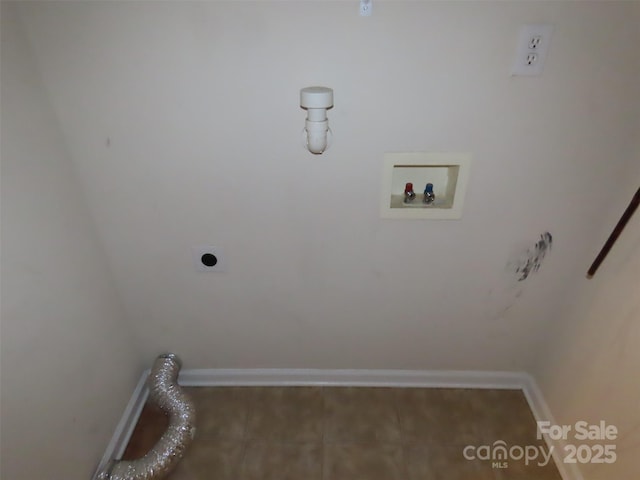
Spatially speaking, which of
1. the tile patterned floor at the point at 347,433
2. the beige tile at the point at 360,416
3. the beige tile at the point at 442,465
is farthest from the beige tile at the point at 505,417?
the beige tile at the point at 360,416

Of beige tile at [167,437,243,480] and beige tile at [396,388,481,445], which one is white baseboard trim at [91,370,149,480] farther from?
beige tile at [396,388,481,445]

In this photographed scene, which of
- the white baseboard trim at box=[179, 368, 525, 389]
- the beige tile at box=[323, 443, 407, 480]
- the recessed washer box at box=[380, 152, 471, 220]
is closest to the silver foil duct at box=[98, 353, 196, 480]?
the white baseboard trim at box=[179, 368, 525, 389]

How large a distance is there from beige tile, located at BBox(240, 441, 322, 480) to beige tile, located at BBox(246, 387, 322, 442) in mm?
29

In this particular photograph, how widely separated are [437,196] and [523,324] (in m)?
0.68

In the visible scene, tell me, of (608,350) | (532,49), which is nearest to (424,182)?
(532,49)

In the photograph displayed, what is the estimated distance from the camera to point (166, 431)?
1.47 metres

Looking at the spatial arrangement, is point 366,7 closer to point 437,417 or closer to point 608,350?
point 608,350

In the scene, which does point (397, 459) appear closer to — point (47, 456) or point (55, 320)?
point (47, 456)

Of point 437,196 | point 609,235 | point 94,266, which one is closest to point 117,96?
point 94,266

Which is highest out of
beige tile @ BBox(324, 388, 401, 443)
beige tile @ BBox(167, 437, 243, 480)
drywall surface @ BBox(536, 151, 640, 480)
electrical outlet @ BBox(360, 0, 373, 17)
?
electrical outlet @ BBox(360, 0, 373, 17)

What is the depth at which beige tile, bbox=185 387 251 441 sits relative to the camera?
1562 mm

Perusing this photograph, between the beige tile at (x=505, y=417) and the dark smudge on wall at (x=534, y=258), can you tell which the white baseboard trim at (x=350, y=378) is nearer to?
the beige tile at (x=505, y=417)

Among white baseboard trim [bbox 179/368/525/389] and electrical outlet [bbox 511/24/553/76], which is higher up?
electrical outlet [bbox 511/24/553/76]

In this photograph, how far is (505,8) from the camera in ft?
3.11
